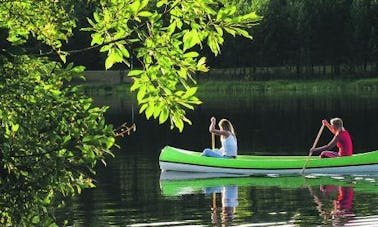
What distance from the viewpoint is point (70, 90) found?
5.03 m

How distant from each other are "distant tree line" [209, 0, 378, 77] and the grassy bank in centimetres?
277

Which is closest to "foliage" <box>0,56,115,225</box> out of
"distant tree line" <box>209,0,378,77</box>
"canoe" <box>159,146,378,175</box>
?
"canoe" <box>159,146,378,175</box>

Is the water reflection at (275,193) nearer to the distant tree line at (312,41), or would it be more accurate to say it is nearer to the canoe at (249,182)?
the canoe at (249,182)

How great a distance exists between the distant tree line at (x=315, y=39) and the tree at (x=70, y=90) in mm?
82760

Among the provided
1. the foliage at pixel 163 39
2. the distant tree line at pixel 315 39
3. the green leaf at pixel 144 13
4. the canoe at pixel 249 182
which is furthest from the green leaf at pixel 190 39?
the distant tree line at pixel 315 39

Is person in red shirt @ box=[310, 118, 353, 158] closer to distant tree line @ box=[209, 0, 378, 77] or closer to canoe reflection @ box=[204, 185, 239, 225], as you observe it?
canoe reflection @ box=[204, 185, 239, 225]

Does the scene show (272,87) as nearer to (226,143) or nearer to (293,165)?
(226,143)

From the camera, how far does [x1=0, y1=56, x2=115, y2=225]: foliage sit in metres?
→ 4.85

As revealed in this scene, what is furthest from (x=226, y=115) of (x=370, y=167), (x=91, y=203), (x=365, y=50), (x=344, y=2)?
(x=344, y=2)

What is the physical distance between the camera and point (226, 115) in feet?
172

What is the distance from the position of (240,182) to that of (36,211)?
1909 centimetres

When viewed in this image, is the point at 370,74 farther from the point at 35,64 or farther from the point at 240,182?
the point at 35,64

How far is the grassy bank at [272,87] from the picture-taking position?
275 ft

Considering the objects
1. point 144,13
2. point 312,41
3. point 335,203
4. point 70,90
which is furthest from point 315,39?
point 144,13
